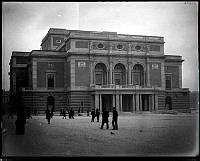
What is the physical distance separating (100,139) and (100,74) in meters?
4.85

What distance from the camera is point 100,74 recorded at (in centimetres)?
1199

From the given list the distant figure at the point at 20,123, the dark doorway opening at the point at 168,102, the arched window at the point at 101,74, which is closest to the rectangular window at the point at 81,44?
the arched window at the point at 101,74

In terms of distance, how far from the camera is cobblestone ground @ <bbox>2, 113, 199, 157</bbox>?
6250 millimetres

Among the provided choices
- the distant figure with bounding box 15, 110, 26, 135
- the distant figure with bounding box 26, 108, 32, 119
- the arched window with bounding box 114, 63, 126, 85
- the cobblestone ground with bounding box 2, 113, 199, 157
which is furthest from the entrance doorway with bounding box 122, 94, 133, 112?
the distant figure with bounding box 15, 110, 26, 135

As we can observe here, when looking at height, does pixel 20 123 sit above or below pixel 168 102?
below

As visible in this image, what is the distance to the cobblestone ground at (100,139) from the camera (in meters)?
6.25

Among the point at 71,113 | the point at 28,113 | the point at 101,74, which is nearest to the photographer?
the point at 28,113

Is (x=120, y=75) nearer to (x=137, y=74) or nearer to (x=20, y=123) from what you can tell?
(x=137, y=74)

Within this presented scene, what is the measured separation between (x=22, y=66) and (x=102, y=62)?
11.0 ft

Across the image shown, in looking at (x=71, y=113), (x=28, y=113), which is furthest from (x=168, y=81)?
(x=28, y=113)

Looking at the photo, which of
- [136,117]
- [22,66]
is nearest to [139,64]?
[136,117]

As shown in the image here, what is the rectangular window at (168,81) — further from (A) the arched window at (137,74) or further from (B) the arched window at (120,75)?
(B) the arched window at (120,75)

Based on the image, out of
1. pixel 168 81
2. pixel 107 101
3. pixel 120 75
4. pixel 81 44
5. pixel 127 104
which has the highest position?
pixel 81 44
